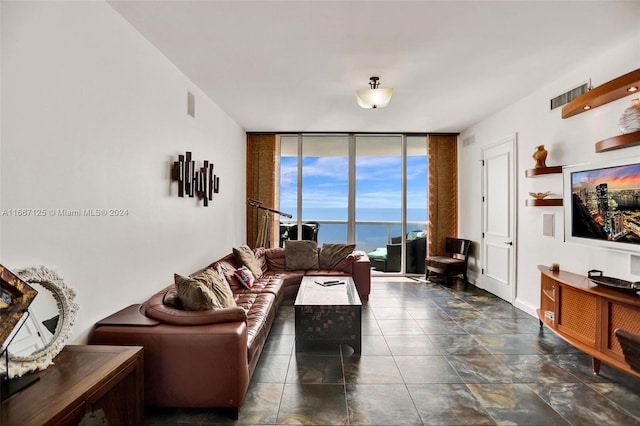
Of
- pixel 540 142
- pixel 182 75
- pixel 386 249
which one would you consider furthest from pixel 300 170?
pixel 540 142

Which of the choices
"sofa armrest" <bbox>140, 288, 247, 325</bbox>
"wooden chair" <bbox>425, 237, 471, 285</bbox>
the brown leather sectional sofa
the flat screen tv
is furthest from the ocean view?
the brown leather sectional sofa

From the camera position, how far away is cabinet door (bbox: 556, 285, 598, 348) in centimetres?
277

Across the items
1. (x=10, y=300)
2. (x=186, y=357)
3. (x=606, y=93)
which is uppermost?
(x=606, y=93)

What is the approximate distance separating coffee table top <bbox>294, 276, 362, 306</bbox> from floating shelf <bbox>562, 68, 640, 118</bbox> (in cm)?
279

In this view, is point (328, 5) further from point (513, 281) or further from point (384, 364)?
point (513, 281)

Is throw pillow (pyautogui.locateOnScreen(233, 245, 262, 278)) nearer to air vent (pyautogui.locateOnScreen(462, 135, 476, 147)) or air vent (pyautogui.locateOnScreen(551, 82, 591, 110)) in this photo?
air vent (pyautogui.locateOnScreen(551, 82, 591, 110))

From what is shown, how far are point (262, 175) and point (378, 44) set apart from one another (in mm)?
4059

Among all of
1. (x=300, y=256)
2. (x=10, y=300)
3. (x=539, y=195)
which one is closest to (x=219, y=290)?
(x=10, y=300)

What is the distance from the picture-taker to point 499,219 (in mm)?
5074

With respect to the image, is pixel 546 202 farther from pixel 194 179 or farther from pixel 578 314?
pixel 194 179

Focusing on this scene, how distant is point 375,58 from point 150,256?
2.71 m

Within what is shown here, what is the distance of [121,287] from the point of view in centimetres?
249

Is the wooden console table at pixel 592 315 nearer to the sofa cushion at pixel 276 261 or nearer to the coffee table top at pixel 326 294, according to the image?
the coffee table top at pixel 326 294

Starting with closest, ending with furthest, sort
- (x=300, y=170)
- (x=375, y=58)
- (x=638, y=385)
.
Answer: (x=638, y=385) → (x=375, y=58) → (x=300, y=170)
